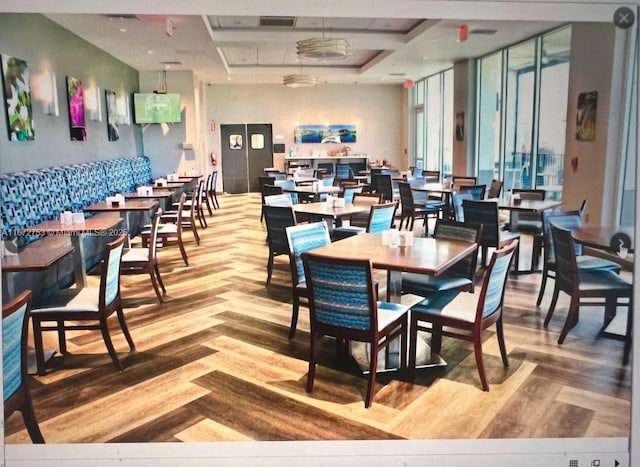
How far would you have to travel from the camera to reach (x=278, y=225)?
547cm

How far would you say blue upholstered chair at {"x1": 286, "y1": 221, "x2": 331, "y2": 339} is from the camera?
3.97 meters

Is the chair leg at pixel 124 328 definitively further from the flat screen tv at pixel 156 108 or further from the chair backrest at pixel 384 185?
the flat screen tv at pixel 156 108

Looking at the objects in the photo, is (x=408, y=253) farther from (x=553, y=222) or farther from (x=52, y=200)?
(x=52, y=200)

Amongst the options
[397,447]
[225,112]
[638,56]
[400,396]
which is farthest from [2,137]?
[225,112]

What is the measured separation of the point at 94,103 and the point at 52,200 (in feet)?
10.4

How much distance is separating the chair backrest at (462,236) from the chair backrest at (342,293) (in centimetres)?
144

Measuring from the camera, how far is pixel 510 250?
320 cm

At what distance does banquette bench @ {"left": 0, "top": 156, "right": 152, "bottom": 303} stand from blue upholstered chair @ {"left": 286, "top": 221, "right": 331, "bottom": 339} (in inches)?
68.6

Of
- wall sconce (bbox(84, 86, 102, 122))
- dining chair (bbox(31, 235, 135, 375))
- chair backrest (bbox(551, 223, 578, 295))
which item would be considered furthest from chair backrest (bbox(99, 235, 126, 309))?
wall sconce (bbox(84, 86, 102, 122))

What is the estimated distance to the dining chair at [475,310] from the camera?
3.14 m

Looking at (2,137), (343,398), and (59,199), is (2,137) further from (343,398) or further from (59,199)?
(343,398)

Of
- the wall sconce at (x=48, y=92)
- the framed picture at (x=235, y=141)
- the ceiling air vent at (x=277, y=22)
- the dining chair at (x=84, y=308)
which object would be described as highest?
the ceiling air vent at (x=277, y=22)

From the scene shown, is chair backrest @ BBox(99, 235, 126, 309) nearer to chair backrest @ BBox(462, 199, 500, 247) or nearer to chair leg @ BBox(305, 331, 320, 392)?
chair leg @ BBox(305, 331, 320, 392)

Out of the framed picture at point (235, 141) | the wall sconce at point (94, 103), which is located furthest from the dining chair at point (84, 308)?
the framed picture at point (235, 141)
